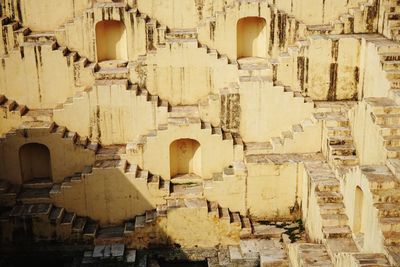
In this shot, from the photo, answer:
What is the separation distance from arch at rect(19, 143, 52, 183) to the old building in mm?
32

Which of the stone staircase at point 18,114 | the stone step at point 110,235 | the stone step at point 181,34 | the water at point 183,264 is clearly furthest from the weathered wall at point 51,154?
the stone step at point 181,34

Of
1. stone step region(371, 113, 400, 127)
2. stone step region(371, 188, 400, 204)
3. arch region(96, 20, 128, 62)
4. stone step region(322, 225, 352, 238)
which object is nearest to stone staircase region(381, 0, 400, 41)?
stone step region(371, 113, 400, 127)

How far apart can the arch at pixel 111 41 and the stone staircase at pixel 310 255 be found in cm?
768

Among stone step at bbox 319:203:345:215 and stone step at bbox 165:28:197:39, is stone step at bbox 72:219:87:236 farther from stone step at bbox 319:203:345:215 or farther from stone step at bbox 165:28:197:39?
stone step at bbox 319:203:345:215

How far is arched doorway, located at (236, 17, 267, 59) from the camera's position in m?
17.9

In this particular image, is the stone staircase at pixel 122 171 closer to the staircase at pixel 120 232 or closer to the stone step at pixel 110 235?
the staircase at pixel 120 232

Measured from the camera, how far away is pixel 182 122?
53.4 ft

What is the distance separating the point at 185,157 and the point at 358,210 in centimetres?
550

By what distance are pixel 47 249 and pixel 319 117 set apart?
7.84 metres

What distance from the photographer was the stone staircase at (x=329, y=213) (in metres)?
13.5

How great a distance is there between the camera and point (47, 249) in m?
15.8

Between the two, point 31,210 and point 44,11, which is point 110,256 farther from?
point 44,11

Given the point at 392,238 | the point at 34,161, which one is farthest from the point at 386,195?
the point at 34,161

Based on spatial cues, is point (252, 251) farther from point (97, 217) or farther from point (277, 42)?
point (277, 42)
